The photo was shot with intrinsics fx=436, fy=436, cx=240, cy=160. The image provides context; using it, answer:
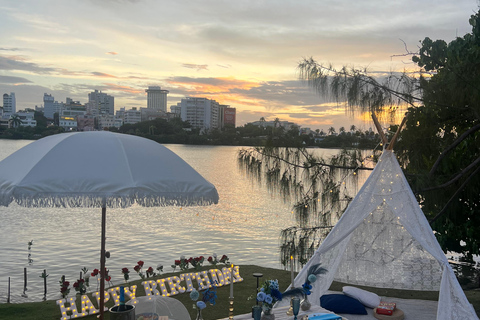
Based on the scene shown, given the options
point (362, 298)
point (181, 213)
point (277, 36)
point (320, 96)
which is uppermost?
point (277, 36)

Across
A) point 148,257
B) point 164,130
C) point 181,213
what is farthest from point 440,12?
point 164,130

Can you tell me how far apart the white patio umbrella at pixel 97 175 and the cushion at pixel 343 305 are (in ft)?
12.8

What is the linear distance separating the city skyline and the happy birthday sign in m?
3.42

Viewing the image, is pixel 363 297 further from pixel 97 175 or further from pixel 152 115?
pixel 152 115

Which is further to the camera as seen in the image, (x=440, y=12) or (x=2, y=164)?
(x=440, y=12)

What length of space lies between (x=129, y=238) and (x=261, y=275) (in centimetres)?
1372

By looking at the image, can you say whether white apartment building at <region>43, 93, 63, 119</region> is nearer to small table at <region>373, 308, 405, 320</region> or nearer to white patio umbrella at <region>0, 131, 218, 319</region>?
small table at <region>373, 308, 405, 320</region>

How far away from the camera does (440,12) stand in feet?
25.9

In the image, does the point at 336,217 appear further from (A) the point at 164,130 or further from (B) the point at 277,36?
(A) the point at 164,130

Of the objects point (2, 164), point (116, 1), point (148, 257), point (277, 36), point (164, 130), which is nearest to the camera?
point (2, 164)

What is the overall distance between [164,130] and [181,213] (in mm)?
23191

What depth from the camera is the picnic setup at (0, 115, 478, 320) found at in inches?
137

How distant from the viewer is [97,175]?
3498 mm

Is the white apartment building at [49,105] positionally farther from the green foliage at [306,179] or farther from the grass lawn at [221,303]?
the green foliage at [306,179]
